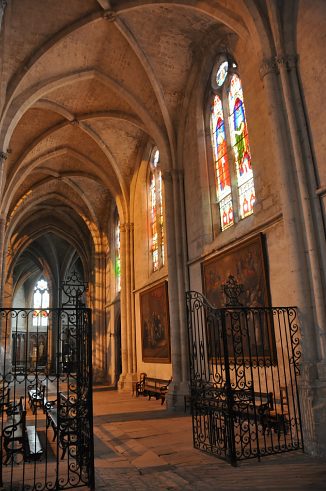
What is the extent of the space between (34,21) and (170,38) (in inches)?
142

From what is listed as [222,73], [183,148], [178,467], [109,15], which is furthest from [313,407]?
[109,15]

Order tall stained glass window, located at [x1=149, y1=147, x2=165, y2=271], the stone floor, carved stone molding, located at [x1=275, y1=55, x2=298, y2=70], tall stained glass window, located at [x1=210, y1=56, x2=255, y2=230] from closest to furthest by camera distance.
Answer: the stone floor → carved stone molding, located at [x1=275, y1=55, x2=298, y2=70] → tall stained glass window, located at [x1=210, y1=56, x2=255, y2=230] → tall stained glass window, located at [x1=149, y1=147, x2=165, y2=271]

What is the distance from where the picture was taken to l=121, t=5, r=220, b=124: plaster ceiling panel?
11.4 metres

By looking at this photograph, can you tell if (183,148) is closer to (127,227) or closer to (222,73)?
(222,73)

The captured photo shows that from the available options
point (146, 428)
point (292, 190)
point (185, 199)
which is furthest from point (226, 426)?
point (185, 199)

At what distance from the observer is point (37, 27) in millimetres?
11414

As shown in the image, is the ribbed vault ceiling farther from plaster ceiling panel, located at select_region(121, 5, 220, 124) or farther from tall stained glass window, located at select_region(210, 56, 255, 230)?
tall stained glass window, located at select_region(210, 56, 255, 230)

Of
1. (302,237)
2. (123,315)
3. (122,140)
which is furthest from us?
(123,315)

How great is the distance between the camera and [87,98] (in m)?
15.2

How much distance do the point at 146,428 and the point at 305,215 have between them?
5.34 m

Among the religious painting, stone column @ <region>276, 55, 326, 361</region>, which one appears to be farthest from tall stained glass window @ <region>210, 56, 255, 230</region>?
stone column @ <region>276, 55, 326, 361</region>

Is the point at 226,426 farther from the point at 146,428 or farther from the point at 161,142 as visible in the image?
the point at 161,142

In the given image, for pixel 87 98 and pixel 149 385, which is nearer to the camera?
pixel 87 98

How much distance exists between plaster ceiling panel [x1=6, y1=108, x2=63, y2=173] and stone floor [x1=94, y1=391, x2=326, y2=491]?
37.7ft
